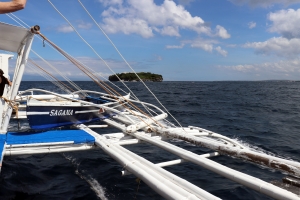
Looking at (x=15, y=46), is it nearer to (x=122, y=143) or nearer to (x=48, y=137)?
(x=48, y=137)

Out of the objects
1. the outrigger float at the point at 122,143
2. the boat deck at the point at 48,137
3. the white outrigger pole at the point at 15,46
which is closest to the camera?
the outrigger float at the point at 122,143

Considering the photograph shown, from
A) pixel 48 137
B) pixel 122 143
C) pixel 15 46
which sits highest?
Result: pixel 15 46

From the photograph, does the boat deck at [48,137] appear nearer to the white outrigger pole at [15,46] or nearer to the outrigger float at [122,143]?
the outrigger float at [122,143]

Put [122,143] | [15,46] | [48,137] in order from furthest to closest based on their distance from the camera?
[15,46]
[122,143]
[48,137]

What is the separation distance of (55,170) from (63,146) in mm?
2317

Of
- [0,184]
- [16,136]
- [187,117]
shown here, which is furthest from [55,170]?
[187,117]

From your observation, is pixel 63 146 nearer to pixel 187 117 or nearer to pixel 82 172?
pixel 82 172

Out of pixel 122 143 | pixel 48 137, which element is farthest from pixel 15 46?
pixel 122 143

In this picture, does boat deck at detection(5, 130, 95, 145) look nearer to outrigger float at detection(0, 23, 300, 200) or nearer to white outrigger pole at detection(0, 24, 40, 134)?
outrigger float at detection(0, 23, 300, 200)

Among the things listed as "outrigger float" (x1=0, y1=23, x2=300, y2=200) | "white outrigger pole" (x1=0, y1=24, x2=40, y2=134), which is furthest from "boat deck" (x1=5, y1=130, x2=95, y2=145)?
"white outrigger pole" (x1=0, y1=24, x2=40, y2=134)

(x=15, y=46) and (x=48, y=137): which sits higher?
(x=15, y=46)

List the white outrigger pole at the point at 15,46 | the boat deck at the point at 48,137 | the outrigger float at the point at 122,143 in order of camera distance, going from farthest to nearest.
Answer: the white outrigger pole at the point at 15,46 → the boat deck at the point at 48,137 → the outrigger float at the point at 122,143

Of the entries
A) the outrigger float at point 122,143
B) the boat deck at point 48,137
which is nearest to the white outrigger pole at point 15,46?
the outrigger float at point 122,143

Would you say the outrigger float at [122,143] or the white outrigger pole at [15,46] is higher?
the white outrigger pole at [15,46]
